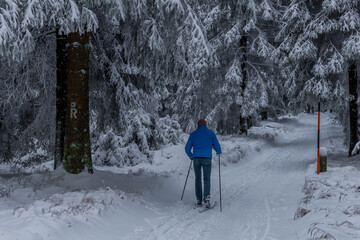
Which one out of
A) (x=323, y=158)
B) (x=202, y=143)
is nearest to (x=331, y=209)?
(x=202, y=143)

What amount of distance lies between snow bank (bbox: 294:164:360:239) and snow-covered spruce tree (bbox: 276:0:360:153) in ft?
19.5

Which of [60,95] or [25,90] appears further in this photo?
[25,90]

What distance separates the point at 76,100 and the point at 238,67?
50.0ft

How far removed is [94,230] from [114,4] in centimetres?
424

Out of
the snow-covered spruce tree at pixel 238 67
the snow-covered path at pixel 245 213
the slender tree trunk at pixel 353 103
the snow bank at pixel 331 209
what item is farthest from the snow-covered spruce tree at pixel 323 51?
the snow bank at pixel 331 209

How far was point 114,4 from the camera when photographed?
6621 millimetres

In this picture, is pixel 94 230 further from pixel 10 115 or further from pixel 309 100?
pixel 309 100

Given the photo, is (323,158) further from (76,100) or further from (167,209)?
(76,100)

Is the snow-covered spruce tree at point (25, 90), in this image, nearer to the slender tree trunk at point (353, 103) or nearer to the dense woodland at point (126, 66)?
the dense woodland at point (126, 66)

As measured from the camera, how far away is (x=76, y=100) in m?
7.80

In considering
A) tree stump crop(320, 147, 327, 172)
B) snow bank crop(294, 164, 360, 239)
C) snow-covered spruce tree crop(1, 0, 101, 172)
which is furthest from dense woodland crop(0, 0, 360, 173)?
tree stump crop(320, 147, 327, 172)

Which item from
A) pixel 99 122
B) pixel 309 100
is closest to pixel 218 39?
pixel 309 100

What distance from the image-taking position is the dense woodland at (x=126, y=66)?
7047mm

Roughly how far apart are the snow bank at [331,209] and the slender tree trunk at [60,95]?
6.13 metres
